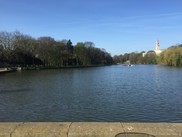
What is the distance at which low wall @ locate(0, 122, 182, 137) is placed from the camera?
558cm

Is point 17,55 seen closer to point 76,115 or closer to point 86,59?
point 86,59

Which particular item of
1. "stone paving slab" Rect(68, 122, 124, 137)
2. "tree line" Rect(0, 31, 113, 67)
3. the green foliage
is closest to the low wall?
"stone paving slab" Rect(68, 122, 124, 137)

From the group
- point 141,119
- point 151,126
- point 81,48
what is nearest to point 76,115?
point 141,119

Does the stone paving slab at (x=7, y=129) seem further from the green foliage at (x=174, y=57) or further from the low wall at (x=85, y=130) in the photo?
the green foliage at (x=174, y=57)

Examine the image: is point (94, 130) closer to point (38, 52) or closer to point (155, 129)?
point (155, 129)

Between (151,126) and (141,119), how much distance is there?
A: 495 inches

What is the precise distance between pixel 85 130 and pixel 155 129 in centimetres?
131

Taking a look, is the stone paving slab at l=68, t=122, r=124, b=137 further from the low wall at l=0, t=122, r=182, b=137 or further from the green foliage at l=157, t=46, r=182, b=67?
the green foliage at l=157, t=46, r=182, b=67

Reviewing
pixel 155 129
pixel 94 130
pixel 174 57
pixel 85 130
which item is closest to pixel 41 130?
pixel 85 130

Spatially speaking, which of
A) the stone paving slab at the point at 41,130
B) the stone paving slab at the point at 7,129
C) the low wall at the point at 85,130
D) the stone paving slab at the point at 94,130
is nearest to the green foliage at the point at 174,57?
the low wall at the point at 85,130

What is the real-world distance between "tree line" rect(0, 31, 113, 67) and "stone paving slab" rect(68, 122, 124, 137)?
104572 mm

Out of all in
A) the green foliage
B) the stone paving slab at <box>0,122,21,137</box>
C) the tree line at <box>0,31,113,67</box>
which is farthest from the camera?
the green foliage

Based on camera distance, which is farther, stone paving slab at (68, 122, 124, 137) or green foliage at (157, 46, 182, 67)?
green foliage at (157, 46, 182, 67)

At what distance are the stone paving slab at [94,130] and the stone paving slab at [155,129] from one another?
8.1 inches
